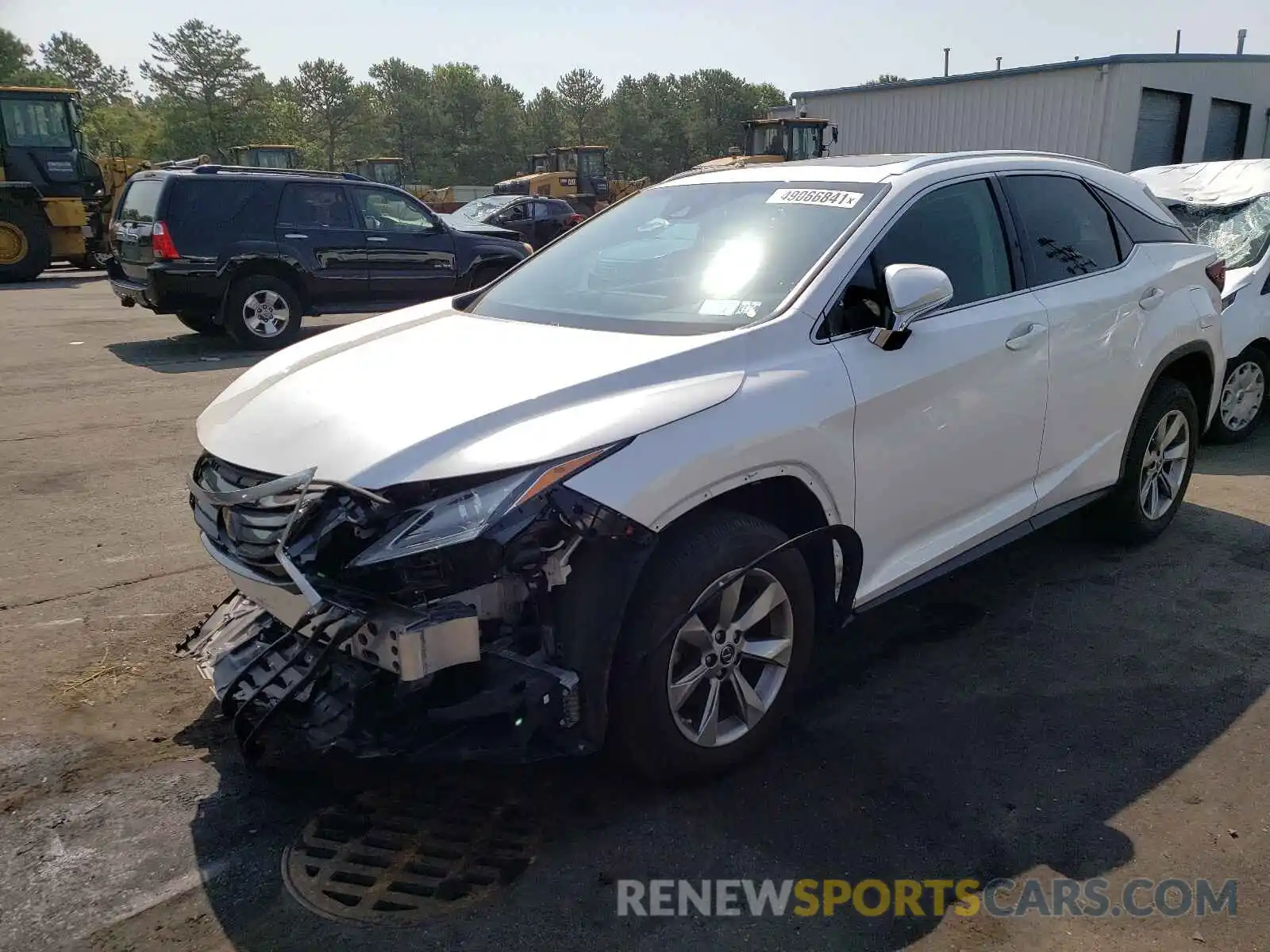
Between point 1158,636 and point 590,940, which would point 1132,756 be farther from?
point 590,940

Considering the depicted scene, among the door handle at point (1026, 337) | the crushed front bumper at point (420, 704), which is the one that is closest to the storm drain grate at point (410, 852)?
the crushed front bumper at point (420, 704)

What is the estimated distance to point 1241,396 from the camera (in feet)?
22.9

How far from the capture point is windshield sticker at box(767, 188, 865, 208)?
11.7 feet

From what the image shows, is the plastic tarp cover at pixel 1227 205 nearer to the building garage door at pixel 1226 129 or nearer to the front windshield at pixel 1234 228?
the front windshield at pixel 1234 228

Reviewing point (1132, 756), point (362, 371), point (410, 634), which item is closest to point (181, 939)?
point (410, 634)

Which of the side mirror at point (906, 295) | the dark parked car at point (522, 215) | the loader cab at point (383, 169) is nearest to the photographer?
the side mirror at point (906, 295)

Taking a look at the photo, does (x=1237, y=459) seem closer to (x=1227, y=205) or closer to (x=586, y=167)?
(x=1227, y=205)

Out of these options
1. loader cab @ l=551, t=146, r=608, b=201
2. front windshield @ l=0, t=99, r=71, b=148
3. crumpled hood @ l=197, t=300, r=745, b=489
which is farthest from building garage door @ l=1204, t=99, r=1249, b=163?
crumpled hood @ l=197, t=300, r=745, b=489

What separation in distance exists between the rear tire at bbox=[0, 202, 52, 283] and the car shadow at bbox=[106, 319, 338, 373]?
327 inches

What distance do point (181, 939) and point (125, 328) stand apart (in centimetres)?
1223

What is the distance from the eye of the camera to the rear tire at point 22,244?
17953 millimetres

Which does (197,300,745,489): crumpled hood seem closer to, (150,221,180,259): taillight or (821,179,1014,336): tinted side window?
(821,179,1014,336): tinted side window

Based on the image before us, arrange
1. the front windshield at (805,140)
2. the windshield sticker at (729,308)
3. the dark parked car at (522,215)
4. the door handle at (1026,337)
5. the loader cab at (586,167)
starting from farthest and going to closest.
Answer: the loader cab at (586,167), the front windshield at (805,140), the dark parked car at (522,215), the door handle at (1026,337), the windshield sticker at (729,308)

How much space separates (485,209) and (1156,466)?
64.9ft
